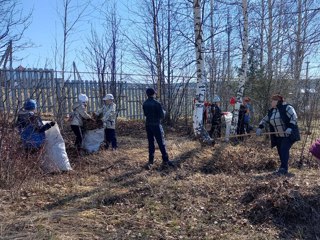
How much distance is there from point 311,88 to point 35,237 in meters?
11.8

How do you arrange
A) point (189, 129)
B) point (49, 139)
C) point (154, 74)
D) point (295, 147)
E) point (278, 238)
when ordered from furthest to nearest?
point (154, 74)
point (189, 129)
point (295, 147)
point (49, 139)
point (278, 238)

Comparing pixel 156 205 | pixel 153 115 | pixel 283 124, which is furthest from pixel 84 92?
pixel 156 205

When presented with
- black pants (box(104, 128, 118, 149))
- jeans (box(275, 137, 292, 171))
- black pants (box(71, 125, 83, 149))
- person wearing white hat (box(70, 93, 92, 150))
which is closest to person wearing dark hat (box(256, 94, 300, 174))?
jeans (box(275, 137, 292, 171))

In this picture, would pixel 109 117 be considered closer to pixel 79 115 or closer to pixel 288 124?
pixel 79 115

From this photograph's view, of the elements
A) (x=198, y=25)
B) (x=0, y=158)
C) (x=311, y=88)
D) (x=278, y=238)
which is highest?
(x=198, y=25)

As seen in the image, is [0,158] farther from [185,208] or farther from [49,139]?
[185,208]

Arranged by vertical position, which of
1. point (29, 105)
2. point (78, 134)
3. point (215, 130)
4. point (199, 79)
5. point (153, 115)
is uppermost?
point (199, 79)

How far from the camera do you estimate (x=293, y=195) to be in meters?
4.95

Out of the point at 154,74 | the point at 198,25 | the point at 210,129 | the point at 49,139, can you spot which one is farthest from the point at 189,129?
the point at 49,139

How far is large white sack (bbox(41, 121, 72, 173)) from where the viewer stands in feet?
20.5

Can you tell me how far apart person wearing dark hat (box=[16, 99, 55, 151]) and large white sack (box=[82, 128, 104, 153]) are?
166cm

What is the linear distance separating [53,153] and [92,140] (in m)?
1.60

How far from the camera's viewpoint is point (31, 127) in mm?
5902

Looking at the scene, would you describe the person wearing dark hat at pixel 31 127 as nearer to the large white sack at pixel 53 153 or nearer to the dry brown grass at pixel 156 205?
the large white sack at pixel 53 153
